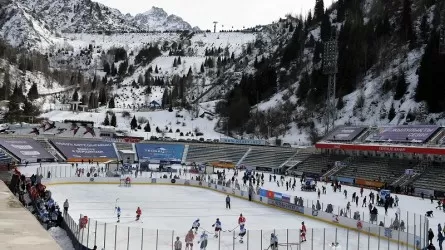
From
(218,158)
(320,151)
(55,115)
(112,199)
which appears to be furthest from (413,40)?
(55,115)

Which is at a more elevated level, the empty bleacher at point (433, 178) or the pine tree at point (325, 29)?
the pine tree at point (325, 29)

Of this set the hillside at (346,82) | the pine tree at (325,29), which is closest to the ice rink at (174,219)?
the hillside at (346,82)

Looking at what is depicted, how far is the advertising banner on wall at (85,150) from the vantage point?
6938cm

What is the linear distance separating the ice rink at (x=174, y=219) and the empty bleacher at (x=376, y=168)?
59.8 ft

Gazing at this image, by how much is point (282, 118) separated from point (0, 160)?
57448mm

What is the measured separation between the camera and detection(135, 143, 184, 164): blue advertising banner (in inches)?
2953

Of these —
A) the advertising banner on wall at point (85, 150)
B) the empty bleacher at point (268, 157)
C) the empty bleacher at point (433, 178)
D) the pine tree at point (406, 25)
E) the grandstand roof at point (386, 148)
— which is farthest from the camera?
the pine tree at point (406, 25)

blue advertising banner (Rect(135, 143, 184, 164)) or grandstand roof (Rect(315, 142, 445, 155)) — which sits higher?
grandstand roof (Rect(315, 142, 445, 155))

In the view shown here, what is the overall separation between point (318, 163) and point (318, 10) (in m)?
86.9

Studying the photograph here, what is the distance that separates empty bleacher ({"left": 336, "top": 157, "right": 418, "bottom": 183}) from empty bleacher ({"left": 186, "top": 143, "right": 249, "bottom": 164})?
70.9ft

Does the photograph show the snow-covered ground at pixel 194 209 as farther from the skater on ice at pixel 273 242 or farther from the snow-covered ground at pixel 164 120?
the snow-covered ground at pixel 164 120

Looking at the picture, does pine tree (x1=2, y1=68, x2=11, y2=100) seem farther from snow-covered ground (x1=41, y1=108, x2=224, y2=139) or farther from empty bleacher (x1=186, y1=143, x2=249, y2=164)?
empty bleacher (x1=186, y1=143, x2=249, y2=164)

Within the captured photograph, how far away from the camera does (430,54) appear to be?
254 feet

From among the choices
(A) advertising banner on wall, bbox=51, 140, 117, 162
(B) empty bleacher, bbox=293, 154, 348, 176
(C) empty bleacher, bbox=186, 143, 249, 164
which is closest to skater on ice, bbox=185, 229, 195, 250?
→ (B) empty bleacher, bbox=293, 154, 348, 176
